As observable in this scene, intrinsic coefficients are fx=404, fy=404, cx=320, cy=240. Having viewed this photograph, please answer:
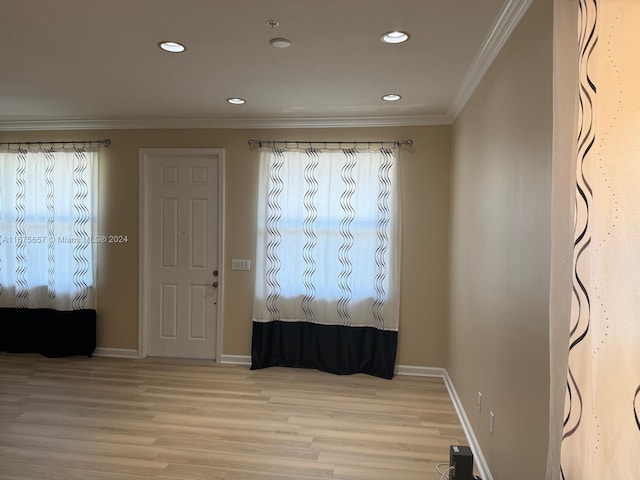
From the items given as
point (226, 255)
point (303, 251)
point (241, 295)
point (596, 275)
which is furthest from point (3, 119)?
point (596, 275)

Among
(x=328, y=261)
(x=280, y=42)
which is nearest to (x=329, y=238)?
(x=328, y=261)

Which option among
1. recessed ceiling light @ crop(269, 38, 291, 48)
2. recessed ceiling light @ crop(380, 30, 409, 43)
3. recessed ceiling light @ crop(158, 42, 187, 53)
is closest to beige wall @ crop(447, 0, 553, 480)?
recessed ceiling light @ crop(380, 30, 409, 43)

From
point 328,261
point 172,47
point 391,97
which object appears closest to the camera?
point 172,47

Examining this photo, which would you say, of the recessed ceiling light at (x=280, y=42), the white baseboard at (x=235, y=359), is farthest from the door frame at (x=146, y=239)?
the recessed ceiling light at (x=280, y=42)

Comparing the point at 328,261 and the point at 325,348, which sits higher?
the point at 328,261

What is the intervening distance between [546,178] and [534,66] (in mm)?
521

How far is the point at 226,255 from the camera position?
14.3ft

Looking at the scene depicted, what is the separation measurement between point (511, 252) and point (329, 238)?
7.56ft

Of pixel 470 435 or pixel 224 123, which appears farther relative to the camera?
pixel 224 123

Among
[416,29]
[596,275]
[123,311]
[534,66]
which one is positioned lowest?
[123,311]

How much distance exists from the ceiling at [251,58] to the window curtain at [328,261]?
20.5 inches

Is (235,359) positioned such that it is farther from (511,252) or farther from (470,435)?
(511,252)

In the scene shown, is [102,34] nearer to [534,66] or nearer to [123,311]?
[534,66]

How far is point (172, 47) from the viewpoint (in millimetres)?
2473
